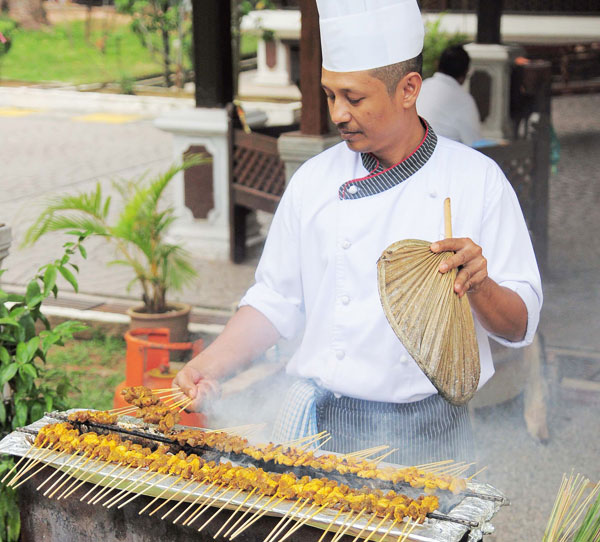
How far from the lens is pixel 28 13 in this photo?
2991 cm

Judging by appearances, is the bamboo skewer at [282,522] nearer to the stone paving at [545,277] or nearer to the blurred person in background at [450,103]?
the stone paving at [545,277]

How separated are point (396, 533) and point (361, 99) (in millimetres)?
1003

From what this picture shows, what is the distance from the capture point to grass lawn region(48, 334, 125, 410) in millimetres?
5320

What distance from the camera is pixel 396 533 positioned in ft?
6.39

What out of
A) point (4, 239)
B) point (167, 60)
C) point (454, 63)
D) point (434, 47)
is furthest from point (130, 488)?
point (167, 60)

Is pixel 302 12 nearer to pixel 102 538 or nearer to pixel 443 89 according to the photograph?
pixel 443 89

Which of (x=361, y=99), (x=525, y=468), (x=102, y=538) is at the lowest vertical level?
(x=525, y=468)

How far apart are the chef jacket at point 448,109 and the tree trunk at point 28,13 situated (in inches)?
1017

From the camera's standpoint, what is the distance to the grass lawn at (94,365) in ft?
17.5

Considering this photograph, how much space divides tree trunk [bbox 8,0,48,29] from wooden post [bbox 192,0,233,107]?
23324mm

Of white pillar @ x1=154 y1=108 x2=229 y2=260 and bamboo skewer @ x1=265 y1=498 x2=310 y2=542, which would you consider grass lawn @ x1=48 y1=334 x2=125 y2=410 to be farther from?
bamboo skewer @ x1=265 y1=498 x2=310 y2=542

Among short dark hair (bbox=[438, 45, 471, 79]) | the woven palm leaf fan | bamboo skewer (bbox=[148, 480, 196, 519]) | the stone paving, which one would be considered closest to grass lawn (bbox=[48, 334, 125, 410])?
the stone paving

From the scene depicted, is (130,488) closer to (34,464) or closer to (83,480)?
(83,480)

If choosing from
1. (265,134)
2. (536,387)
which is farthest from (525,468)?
(265,134)
